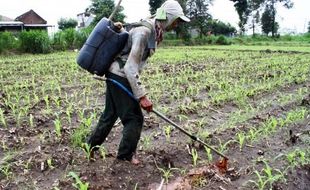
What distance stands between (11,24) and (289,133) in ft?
127

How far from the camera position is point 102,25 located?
4.00 meters

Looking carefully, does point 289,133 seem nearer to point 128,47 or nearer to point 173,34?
point 128,47

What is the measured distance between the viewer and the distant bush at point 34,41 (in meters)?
20.7

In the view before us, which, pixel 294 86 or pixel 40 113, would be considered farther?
pixel 294 86

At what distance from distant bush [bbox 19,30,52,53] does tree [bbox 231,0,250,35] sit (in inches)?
1122

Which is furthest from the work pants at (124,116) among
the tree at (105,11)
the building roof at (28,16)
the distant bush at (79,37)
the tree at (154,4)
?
the building roof at (28,16)

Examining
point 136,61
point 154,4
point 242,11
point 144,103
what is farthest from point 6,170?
point 242,11

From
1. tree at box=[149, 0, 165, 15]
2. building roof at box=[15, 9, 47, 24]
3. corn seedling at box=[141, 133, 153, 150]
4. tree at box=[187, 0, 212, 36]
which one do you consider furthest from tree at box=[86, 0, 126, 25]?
corn seedling at box=[141, 133, 153, 150]


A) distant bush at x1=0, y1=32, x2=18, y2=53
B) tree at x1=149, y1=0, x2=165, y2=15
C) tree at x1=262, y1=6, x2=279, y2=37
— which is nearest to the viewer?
distant bush at x1=0, y1=32, x2=18, y2=53

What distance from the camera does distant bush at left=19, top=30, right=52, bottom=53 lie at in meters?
20.7

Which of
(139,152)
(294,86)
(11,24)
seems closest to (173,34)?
(11,24)

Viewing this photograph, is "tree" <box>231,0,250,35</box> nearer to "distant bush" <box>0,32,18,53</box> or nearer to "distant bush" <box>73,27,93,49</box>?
"distant bush" <box>73,27,93,49</box>

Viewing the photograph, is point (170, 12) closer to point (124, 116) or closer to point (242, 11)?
point (124, 116)

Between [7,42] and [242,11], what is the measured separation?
1227 inches
